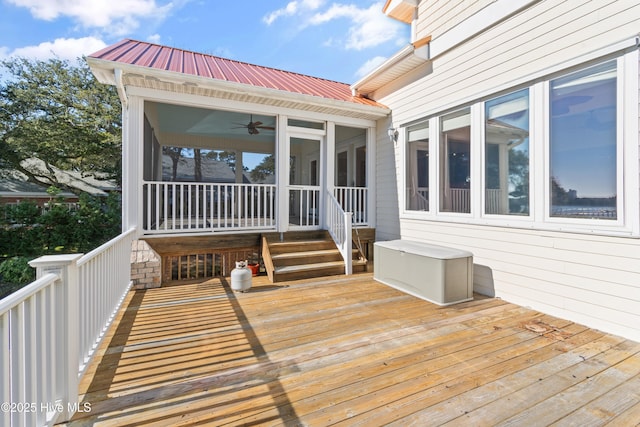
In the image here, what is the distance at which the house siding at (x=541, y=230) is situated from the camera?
9.83 ft

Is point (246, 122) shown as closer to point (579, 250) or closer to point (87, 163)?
point (579, 250)

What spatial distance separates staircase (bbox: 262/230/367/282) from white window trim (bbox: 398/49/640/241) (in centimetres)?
181

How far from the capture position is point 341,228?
19.0 ft

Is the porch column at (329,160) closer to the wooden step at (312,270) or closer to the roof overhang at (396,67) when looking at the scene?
the wooden step at (312,270)

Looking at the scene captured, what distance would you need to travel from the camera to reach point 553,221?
3506 mm

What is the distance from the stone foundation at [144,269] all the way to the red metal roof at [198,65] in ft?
9.46

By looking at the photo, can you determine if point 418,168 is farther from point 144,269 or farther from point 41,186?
point 41,186

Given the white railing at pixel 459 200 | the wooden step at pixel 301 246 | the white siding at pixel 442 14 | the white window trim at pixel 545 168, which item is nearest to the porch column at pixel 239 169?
the wooden step at pixel 301 246

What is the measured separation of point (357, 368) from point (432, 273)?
2.04 m

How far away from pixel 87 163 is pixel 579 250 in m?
17.1

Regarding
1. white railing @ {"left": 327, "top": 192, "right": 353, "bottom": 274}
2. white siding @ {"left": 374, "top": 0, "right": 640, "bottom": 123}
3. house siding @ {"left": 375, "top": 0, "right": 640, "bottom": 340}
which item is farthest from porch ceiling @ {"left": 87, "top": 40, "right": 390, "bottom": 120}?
→ white railing @ {"left": 327, "top": 192, "right": 353, "bottom": 274}

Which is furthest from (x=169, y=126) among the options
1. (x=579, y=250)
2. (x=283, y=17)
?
(x=579, y=250)

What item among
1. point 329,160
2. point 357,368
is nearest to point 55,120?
point 329,160

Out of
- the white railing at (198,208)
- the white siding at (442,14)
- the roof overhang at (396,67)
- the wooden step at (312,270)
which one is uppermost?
the white siding at (442,14)
